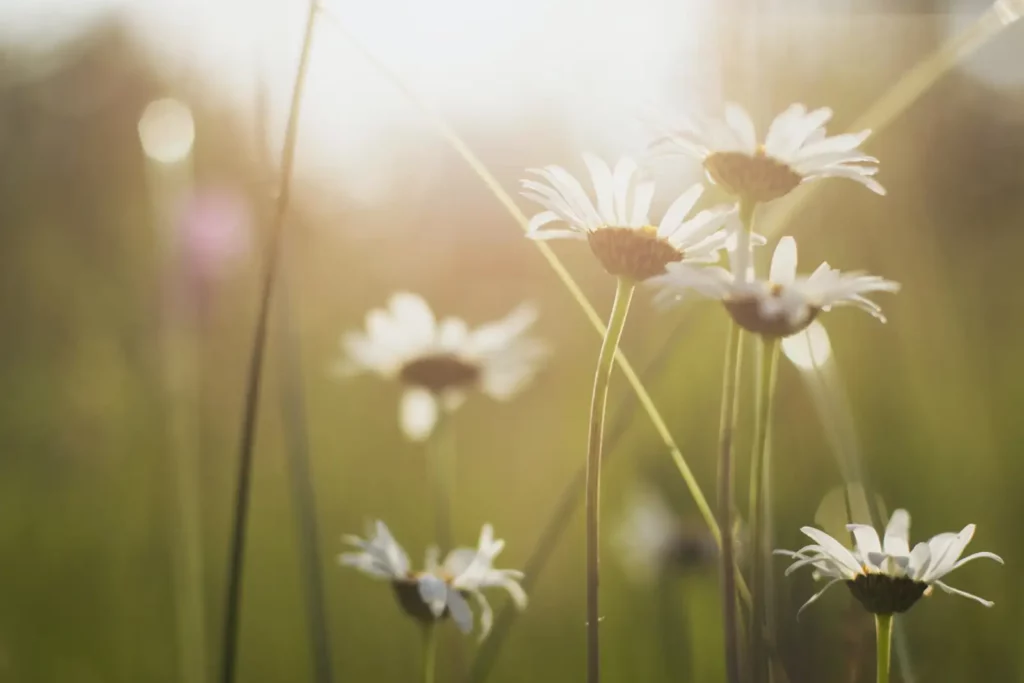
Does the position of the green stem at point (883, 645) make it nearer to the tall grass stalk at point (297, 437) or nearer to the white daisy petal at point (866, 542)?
the white daisy petal at point (866, 542)

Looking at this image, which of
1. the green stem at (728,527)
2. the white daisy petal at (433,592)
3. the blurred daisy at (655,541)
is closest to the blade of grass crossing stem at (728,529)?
the green stem at (728,527)

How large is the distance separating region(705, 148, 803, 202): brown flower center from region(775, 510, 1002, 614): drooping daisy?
9.1 inches

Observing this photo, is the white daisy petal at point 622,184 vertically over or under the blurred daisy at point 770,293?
over

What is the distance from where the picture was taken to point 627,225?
71 centimetres

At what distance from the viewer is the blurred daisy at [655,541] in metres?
1.40

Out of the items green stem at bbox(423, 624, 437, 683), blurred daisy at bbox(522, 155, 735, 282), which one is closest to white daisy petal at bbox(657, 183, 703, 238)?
blurred daisy at bbox(522, 155, 735, 282)

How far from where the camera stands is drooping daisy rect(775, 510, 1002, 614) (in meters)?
0.59

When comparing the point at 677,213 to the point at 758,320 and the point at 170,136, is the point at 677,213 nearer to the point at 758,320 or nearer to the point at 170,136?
the point at 758,320

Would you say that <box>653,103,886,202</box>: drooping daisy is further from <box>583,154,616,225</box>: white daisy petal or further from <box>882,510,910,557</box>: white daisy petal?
<box>882,510,910,557</box>: white daisy petal

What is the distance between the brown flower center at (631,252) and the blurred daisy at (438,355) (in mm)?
490

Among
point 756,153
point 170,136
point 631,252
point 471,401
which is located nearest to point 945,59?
point 756,153

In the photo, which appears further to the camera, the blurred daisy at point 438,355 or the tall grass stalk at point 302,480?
the blurred daisy at point 438,355

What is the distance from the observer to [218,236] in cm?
217

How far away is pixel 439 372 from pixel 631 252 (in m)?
0.54
